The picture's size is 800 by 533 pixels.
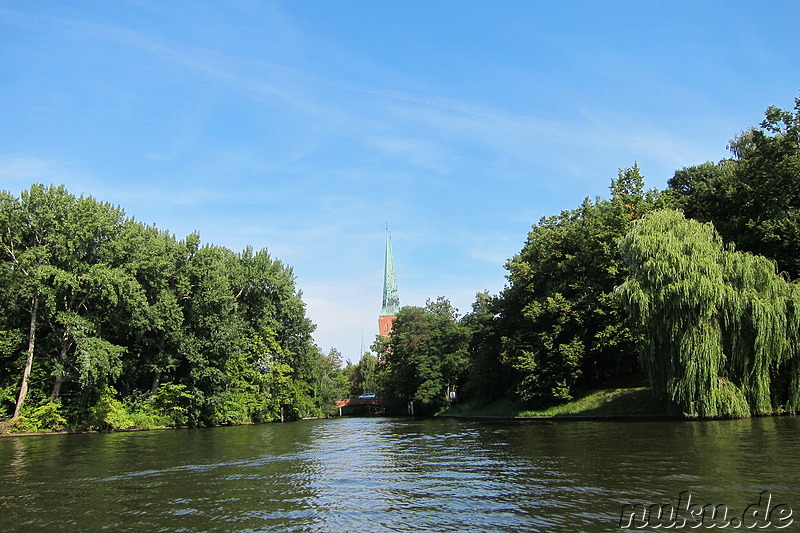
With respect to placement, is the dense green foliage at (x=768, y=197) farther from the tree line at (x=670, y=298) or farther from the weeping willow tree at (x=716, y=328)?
the weeping willow tree at (x=716, y=328)

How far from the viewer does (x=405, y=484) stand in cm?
1471

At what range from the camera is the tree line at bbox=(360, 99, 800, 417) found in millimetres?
29562

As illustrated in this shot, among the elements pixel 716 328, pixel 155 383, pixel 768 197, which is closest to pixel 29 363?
pixel 155 383

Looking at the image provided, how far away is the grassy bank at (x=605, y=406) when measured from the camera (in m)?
38.8

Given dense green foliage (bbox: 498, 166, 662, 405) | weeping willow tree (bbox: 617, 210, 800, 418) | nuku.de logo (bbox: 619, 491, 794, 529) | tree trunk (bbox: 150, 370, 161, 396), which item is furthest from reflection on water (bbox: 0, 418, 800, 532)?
tree trunk (bbox: 150, 370, 161, 396)

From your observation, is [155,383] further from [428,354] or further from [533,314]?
[428,354]

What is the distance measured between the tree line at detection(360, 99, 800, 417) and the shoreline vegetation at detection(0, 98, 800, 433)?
0.12 m

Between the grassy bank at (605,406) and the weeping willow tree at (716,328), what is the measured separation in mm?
5831

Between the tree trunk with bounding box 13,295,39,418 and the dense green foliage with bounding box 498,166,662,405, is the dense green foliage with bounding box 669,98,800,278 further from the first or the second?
the tree trunk with bounding box 13,295,39,418

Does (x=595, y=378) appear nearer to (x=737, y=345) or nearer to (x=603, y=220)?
(x=603, y=220)

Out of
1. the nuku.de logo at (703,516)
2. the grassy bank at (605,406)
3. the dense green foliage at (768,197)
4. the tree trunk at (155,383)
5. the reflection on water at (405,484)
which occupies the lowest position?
the grassy bank at (605,406)

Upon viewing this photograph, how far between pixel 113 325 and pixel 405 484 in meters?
40.1

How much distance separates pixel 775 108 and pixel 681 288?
780 inches

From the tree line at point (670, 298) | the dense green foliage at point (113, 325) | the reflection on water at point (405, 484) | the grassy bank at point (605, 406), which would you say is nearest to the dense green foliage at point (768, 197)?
the tree line at point (670, 298)
